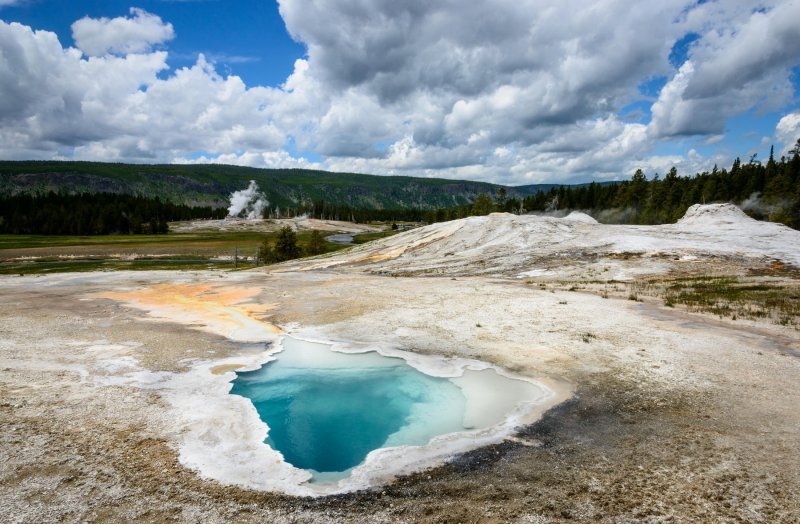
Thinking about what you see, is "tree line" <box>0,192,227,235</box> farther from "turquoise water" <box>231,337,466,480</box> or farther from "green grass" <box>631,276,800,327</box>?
"green grass" <box>631,276,800,327</box>

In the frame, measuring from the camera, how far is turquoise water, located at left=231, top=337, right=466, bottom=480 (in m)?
9.87

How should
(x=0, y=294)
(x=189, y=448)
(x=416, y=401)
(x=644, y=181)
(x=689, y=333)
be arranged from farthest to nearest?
(x=644, y=181) → (x=0, y=294) → (x=689, y=333) → (x=416, y=401) → (x=189, y=448)

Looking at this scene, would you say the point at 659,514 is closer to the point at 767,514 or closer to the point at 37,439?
the point at 767,514

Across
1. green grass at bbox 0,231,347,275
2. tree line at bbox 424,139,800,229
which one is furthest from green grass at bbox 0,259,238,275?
tree line at bbox 424,139,800,229

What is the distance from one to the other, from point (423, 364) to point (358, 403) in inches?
124

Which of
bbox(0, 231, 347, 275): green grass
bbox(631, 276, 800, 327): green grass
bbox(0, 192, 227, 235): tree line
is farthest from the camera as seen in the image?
bbox(0, 192, 227, 235): tree line

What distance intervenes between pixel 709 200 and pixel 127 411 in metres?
129

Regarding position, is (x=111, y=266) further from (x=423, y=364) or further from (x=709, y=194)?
(x=709, y=194)

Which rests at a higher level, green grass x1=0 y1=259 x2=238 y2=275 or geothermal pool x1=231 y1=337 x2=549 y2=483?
geothermal pool x1=231 y1=337 x2=549 y2=483

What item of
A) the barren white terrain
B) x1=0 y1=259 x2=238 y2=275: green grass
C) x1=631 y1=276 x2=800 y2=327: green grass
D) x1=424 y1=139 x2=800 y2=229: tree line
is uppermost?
x1=424 y1=139 x2=800 y2=229: tree line

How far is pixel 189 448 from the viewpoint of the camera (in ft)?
28.9

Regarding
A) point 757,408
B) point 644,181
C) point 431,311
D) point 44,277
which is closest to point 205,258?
point 44,277

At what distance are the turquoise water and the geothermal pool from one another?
2 centimetres

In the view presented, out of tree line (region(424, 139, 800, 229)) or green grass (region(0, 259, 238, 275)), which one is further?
tree line (region(424, 139, 800, 229))
